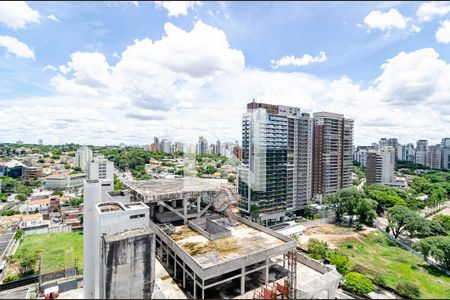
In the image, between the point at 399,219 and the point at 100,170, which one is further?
the point at 100,170

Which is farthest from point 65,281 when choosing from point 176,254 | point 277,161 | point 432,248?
point 432,248

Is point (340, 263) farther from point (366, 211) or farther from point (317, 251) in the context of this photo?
point (366, 211)

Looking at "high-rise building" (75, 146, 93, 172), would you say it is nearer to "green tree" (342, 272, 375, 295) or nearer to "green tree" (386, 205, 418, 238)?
"green tree" (342, 272, 375, 295)

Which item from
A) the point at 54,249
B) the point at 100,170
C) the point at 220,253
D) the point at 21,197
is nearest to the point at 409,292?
the point at 220,253

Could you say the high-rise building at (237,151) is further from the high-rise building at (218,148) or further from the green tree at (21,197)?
the green tree at (21,197)

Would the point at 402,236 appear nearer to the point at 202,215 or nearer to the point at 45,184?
the point at 202,215

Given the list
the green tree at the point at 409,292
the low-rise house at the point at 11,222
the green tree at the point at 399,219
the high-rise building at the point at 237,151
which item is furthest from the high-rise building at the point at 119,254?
the green tree at the point at 399,219
